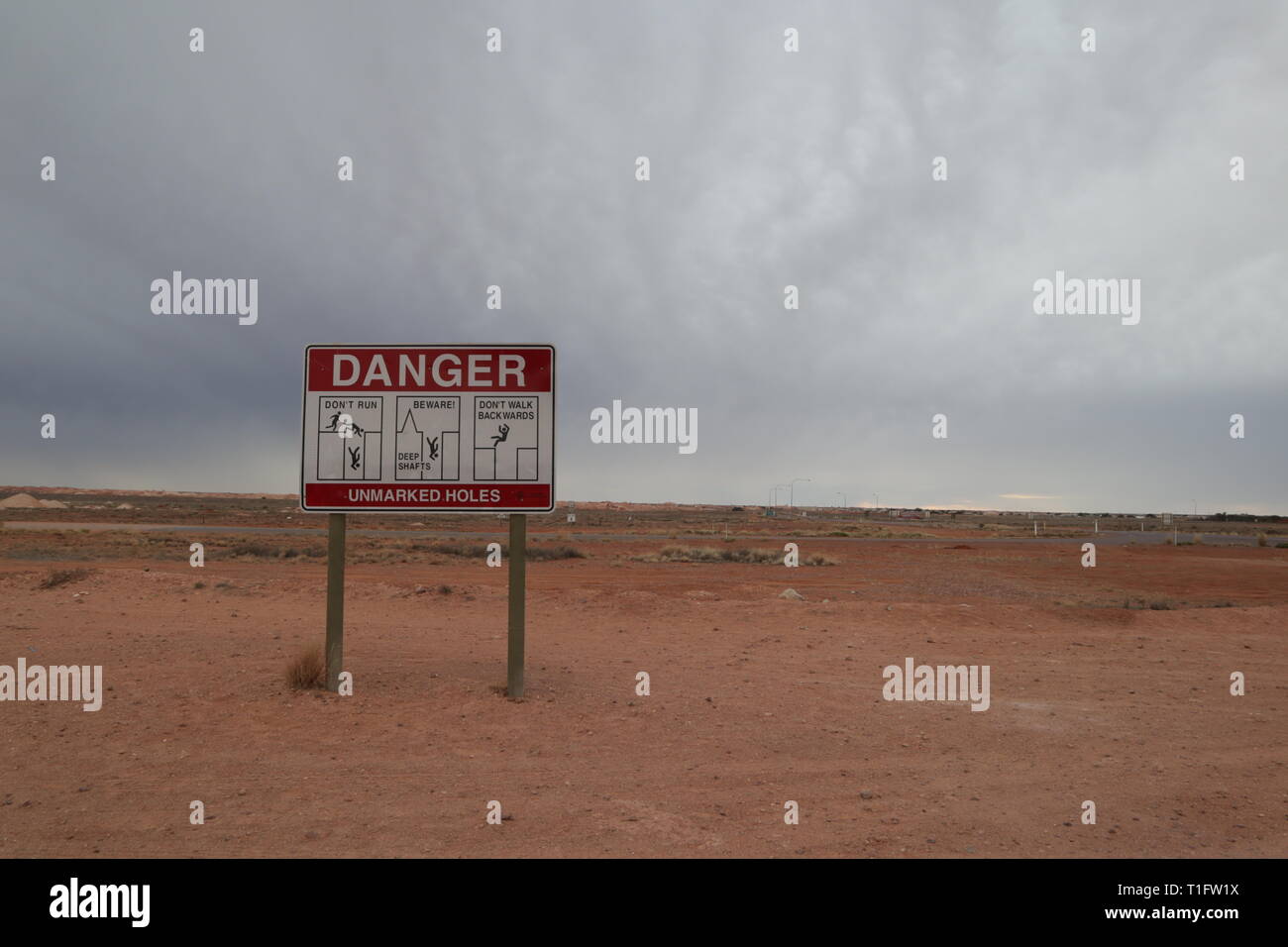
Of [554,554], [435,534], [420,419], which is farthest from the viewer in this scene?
[435,534]

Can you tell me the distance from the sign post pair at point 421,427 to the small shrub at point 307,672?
0.27m

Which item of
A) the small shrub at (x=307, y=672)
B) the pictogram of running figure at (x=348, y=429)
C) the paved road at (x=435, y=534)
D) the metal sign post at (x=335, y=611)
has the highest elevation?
the pictogram of running figure at (x=348, y=429)

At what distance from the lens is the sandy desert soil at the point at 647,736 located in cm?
510

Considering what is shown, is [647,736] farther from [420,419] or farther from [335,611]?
[420,419]

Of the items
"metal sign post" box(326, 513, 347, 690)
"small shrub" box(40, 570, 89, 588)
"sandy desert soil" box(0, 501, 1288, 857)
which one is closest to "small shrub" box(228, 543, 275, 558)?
"small shrub" box(40, 570, 89, 588)

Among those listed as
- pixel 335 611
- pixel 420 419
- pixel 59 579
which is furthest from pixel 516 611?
pixel 59 579

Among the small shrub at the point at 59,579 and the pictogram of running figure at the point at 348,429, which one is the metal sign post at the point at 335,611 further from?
the small shrub at the point at 59,579

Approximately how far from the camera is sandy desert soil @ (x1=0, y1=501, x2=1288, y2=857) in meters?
5.10

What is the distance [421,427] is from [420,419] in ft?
0.32

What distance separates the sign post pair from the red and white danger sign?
1 cm

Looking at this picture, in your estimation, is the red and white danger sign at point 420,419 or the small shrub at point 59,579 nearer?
the red and white danger sign at point 420,419

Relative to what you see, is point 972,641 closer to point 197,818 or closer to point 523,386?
point 523,386

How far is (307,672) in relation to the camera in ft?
28.4

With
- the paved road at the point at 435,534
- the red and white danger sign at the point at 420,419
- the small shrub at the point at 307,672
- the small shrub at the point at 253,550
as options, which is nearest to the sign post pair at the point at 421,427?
the red and white danger sign at the point at 420,419
